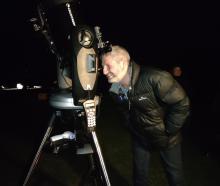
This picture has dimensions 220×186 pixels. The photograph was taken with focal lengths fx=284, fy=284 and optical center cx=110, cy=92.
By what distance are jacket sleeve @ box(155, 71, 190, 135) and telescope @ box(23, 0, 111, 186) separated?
0.57 meters

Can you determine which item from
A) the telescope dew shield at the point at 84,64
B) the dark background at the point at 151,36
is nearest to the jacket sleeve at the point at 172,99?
the telescope dew shield at the point at 84,64

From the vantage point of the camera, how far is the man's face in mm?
2273

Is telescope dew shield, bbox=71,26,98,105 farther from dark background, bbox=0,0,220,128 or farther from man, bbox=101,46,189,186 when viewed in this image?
dark background, bbox=0,0,220,128

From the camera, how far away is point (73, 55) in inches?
71.2

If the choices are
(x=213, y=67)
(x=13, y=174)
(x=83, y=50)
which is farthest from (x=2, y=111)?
(x=213, y=67)

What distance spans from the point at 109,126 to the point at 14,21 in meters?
3.77

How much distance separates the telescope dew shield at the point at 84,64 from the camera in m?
1.80

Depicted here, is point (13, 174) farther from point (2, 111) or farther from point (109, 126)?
point (2, 111)

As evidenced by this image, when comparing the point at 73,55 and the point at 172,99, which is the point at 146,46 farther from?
the point at 73,55

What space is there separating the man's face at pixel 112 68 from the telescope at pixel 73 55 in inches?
8.2

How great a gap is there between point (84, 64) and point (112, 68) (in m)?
0.51

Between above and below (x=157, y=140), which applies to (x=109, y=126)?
below

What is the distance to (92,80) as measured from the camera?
190 centimetres

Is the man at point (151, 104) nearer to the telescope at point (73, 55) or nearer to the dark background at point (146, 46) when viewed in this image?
the telescope at point (73, 55)
